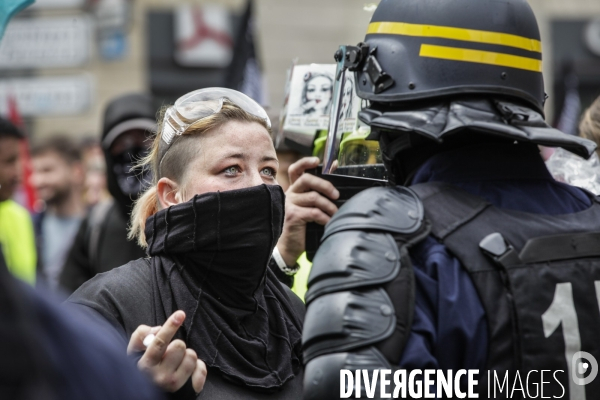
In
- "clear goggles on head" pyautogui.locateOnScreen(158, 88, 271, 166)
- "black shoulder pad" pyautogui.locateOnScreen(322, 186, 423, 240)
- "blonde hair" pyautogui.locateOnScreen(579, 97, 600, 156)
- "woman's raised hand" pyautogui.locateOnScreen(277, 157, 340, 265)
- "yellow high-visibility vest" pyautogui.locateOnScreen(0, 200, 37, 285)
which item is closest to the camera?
"black shoulder pad" pyautogui.locateOnScreen(322, 186, 423, 240)

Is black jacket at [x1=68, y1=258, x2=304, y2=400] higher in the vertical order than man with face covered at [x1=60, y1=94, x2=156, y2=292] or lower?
higher

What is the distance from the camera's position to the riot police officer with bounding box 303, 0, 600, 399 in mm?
1845

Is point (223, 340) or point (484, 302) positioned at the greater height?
point (484, 302)

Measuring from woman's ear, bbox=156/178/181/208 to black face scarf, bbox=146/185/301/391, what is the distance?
13 centimetres

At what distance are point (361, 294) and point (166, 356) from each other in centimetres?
55

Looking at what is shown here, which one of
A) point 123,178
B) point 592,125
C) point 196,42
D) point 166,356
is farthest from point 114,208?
point 196,42

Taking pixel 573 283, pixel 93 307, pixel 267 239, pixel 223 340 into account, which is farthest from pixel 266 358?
pixel 573 283

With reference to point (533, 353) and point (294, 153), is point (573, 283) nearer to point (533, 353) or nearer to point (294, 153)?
point (533, 353)

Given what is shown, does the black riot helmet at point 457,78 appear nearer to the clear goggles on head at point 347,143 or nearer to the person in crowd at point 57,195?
the clear goggles on head at point 347,143

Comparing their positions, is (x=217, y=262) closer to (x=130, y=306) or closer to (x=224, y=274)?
(x=224, y=274)

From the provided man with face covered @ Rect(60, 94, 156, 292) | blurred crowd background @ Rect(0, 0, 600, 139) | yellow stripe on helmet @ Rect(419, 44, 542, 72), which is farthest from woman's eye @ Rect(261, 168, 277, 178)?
blurred crowd background @ Rect(0, 0, 600, 139)

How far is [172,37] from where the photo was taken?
14812mm

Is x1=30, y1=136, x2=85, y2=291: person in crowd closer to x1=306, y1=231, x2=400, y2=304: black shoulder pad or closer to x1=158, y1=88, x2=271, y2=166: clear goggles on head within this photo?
x1=158, y1=88, x2=271, y2=166: clear goggles on head

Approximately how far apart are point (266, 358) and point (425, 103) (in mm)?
861
